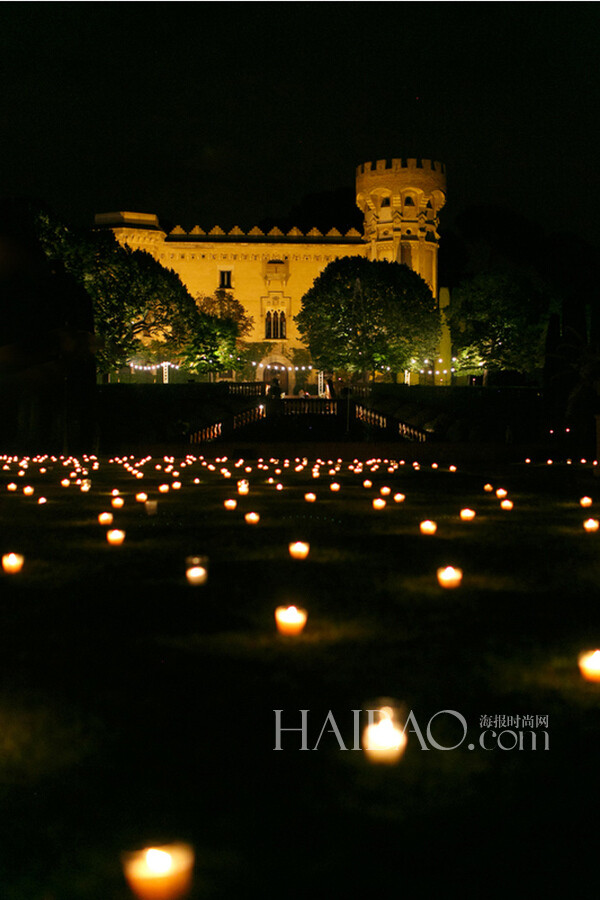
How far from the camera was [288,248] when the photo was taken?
76.9 meters

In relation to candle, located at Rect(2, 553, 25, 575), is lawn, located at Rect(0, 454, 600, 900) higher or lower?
lower

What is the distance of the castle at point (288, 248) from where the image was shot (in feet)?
237

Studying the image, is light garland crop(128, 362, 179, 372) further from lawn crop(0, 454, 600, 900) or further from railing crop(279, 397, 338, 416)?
lawn crop(0, 454, 600, 900)

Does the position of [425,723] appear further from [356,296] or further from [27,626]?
[356,296]

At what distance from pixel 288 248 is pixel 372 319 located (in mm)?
A: 20691

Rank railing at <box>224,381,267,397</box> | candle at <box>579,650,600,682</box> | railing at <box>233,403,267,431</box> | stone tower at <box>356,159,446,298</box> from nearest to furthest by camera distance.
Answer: candle at <box>579,650,600,682</box>
railing at <box>233,403,267,431</box>
railing at <box>224,381,267,397</box>
stone tower at <box>356,159,446,298</box>

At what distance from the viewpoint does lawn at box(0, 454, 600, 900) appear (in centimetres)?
258

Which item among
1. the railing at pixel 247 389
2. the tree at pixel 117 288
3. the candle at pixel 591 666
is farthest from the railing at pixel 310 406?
the candle at pixel 591 666

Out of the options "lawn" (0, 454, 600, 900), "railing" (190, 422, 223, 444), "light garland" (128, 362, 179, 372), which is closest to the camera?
"lawn" (0, 454, 600, 900)

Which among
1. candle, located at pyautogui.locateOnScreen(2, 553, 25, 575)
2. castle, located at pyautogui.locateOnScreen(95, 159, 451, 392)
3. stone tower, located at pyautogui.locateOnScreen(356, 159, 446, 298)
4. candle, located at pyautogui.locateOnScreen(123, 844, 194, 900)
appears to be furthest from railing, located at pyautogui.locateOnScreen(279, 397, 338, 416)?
candle, located at pyautogui.locateOnScreen(123, 844, 194, 900)

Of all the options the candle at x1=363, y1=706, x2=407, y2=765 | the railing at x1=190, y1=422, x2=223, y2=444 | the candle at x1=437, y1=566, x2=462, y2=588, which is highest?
the railing at x1=190, y1=422, x2=223, y2=444

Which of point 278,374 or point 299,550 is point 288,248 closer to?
point 278,374

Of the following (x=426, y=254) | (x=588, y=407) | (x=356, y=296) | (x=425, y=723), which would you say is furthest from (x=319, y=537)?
(x=426, y=254)

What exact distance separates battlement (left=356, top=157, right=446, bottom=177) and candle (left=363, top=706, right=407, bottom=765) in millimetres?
73051
